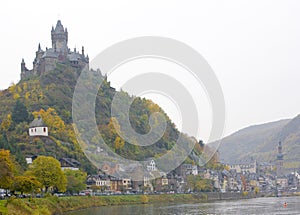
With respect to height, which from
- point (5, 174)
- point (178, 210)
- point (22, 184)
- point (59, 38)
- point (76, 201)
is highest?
point (59, 38)

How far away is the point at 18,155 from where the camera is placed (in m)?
80.4

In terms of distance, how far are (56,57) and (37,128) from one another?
48455 mm

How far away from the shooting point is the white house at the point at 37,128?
366 ft

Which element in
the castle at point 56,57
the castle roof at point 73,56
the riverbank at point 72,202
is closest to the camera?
the riverbank at point 72,202

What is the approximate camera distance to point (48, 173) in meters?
69.4

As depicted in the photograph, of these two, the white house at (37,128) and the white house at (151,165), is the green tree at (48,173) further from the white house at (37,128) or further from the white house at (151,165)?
the white house at (151,165)

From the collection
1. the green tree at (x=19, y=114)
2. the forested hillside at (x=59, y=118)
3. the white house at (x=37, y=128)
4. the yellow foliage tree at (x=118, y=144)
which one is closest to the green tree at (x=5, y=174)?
the forested hillside at (x=59, y=118)

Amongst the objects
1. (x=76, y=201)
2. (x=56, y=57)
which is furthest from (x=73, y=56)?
(x=76, y=201)

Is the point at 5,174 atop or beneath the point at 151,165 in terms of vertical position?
beneath

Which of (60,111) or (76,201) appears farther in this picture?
(60,111)

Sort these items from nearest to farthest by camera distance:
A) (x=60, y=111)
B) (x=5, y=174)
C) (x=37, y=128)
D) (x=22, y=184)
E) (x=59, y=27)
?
(x=5, y=174)
(x=22, y=184)
(x=37, y=128)
(x=60, y=111)
(x=59, y=27)

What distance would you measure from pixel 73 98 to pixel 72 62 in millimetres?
16086

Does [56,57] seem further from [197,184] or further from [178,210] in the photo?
[178,210]

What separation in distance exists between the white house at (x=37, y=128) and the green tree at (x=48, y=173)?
135 ft
